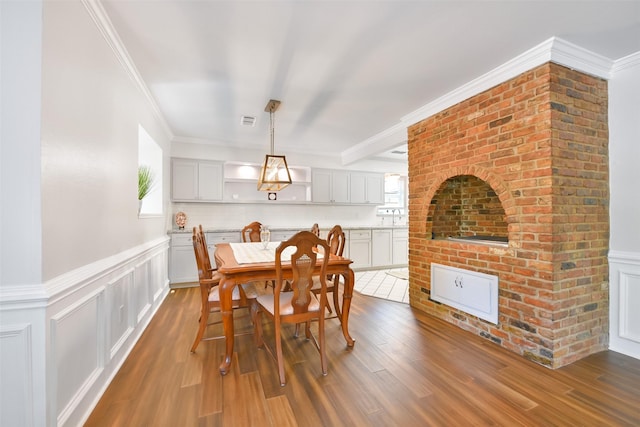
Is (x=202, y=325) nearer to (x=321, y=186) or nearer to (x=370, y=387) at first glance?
(x=370, y=387)

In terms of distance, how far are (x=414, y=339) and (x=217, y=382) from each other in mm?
1763

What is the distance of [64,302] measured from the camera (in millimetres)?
1370

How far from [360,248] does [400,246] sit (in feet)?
3.33

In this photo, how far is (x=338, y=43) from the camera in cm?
208

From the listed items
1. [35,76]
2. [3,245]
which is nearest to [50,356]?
[3,245]

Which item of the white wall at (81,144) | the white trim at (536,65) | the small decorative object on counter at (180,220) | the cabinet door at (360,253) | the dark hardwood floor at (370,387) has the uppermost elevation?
the white trim at (536,65)

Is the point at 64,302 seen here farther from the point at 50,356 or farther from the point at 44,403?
the point at 44,403

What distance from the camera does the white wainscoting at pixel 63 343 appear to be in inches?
46.5

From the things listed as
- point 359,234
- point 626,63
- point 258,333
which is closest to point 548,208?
point 626,63

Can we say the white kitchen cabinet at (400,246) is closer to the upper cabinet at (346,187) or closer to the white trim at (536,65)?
the upper cabinet at (346,187)

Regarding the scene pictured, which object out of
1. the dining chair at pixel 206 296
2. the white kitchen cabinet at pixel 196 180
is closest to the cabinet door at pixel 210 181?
the white kitchen cabinet at pixel 196 180

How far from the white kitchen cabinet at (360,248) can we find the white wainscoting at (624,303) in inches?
143

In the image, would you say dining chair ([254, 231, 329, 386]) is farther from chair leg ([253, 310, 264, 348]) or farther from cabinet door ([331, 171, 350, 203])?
cabinet door ([331, 171, 350, 203])

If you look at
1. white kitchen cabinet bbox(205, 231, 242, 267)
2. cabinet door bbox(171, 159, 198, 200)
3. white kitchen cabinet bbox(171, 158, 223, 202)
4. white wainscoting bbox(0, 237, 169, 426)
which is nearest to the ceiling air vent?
white kitchen cabinet bbox(171, 158, 223, 202)
